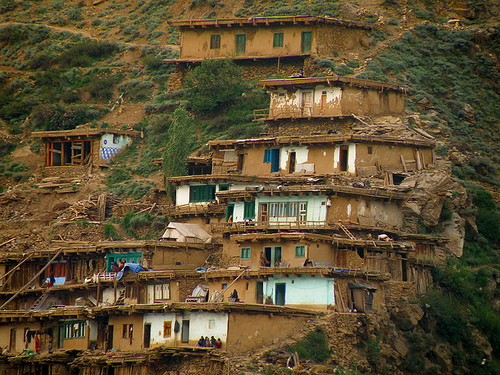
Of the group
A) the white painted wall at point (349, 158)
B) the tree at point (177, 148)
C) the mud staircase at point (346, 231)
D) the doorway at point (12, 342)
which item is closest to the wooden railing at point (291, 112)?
the tree at point (177, 148)

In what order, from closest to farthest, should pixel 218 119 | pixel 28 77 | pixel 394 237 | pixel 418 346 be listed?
pixel 418 346 → pixel 394 237 → pixel 218 119 → pixel 28 77

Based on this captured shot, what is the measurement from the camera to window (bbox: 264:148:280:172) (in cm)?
8662

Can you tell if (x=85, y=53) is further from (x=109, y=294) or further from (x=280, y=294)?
(x=280, y=294)

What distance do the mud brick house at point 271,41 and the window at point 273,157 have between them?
14.5 meters

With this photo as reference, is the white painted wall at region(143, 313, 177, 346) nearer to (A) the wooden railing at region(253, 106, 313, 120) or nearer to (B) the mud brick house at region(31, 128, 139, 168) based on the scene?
(A) the wooden railing at region(253, 106, 313, 120)

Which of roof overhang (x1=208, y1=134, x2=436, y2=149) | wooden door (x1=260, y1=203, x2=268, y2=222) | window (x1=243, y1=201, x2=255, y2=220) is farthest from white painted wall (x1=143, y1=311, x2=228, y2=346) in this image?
roof overhang (x1=208, y1=134, x2=436, y2=149)

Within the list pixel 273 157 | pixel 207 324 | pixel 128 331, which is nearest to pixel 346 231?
pixel 207 324

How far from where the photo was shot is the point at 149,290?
76500mm

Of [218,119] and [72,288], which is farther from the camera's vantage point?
[218,119]

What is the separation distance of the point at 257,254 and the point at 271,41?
30955 millimetres

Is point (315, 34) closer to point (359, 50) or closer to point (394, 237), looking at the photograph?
point (359, 50)

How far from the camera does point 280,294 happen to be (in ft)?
238

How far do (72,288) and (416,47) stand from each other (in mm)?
41659

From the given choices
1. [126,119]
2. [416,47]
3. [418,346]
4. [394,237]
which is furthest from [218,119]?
[418,346]
